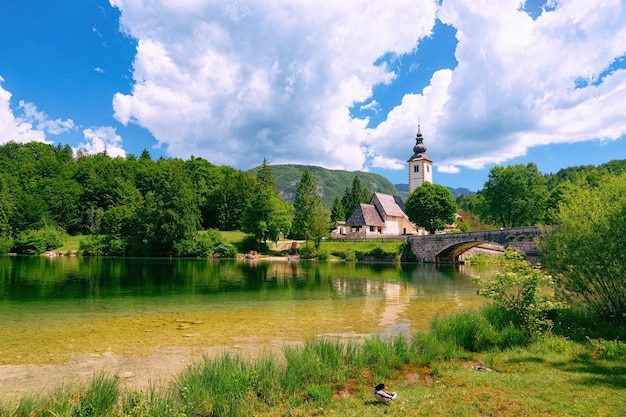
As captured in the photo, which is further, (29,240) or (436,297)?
(29,240)

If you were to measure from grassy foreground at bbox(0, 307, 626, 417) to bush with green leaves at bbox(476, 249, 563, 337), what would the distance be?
0.71 meters

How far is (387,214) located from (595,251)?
78.0m

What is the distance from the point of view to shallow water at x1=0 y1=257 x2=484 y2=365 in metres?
12.8

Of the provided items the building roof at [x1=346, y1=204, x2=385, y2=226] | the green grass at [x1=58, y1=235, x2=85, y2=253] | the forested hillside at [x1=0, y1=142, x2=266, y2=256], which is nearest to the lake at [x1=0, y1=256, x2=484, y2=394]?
the forested hillside at [x1=0, y1=142, x2=266, y2=256]

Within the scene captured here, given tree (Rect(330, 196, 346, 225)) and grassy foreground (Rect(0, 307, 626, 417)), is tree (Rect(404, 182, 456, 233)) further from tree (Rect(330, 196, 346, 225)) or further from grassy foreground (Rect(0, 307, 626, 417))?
grassy foreground (Rect(0, 307, 626, 417))

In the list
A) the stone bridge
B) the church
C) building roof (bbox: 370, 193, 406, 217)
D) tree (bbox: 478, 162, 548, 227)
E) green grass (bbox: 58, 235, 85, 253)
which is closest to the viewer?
the stone bridge

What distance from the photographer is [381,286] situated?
3072 cm

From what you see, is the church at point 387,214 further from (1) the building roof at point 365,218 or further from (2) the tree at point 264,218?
(2) the tree at point 264,218

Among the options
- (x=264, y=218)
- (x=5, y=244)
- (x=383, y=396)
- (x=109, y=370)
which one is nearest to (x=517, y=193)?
(x=264, y=218)

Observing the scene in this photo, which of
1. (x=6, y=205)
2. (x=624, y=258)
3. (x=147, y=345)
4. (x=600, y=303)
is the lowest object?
(x=147, y=345)

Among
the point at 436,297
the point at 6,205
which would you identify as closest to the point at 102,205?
the point at 6,205

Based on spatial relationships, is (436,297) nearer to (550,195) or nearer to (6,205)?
(550,195)

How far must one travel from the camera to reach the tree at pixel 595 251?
11.5 m

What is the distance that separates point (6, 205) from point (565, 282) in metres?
94.1
